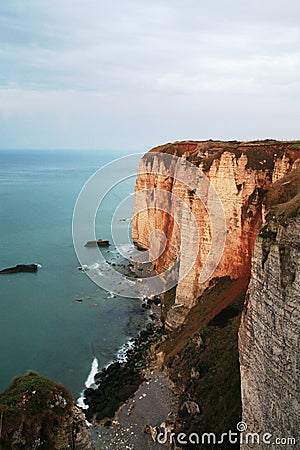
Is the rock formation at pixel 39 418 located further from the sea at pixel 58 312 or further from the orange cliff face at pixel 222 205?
the orange cliff face at pixel 222 205

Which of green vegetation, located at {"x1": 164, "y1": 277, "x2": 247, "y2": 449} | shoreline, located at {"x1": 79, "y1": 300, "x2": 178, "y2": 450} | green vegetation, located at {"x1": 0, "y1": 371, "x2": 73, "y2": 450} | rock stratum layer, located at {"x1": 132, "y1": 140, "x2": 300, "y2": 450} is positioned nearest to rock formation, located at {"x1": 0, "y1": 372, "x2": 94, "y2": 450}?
green vegetation, located at {"x1": 0, "y1": 371, "x2": 73, "y2": 450}

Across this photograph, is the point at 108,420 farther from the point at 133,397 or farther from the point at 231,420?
the point at 231,420

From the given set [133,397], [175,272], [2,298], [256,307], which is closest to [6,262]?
[2,298]

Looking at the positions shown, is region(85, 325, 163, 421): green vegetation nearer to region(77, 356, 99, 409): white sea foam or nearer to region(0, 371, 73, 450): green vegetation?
region(77, 356, 99, 409): white sea foam

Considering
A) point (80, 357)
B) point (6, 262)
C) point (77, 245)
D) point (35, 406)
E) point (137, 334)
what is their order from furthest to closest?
point (77, 245), point (6, 262), point (137, 334), point (80, 357), point (35, 406)

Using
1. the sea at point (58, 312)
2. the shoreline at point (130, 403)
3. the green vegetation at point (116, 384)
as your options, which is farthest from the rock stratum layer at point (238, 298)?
the sea at point (58, 312)

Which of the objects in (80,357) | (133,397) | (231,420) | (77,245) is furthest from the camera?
(77,245)

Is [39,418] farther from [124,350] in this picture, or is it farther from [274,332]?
[124,350]
